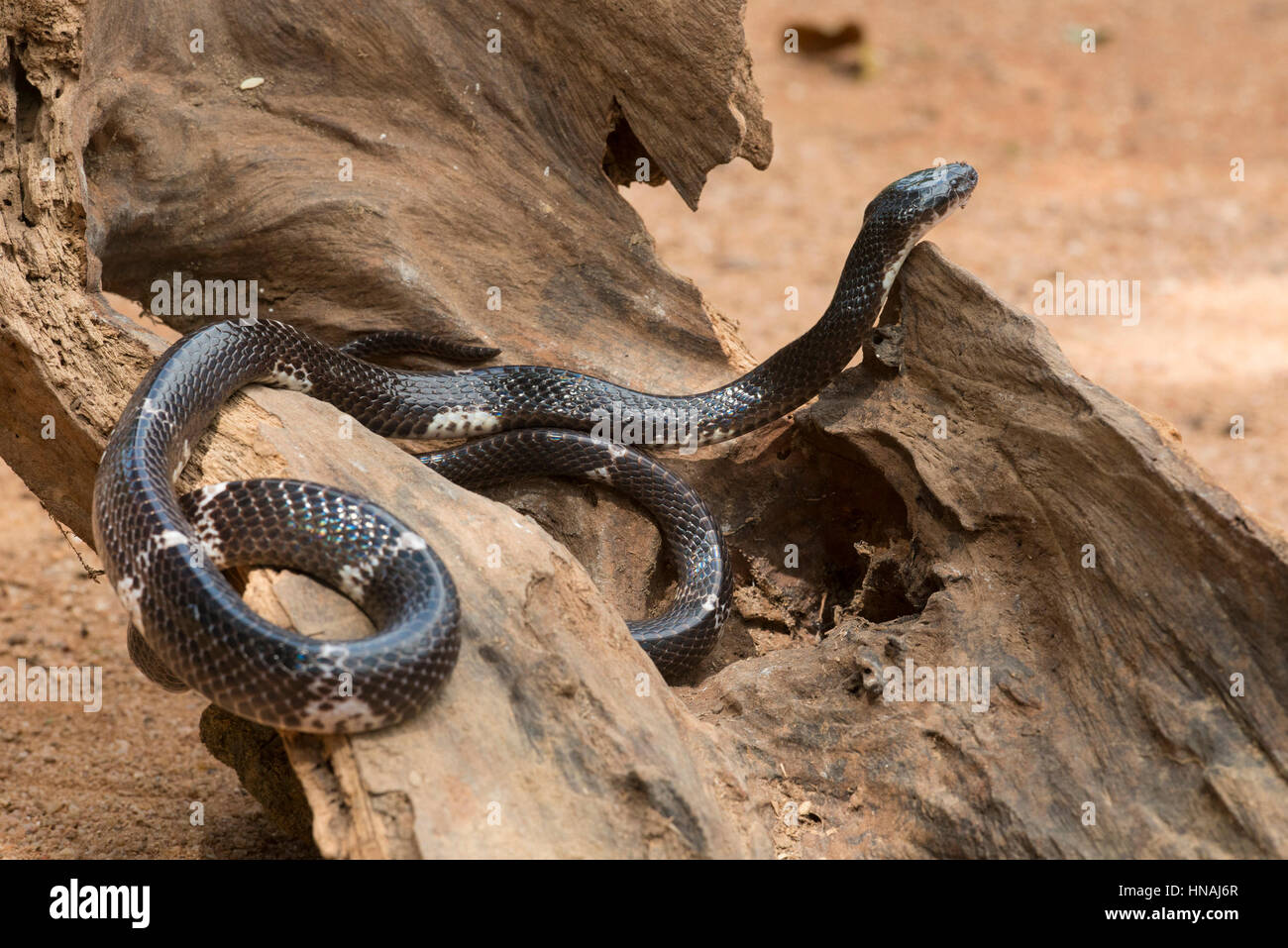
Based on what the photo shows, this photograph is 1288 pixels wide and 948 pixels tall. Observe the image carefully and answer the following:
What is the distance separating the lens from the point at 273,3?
7.22 metres

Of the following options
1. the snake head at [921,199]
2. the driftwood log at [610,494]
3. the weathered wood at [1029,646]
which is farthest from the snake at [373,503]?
the weathered wood at [1029,646]

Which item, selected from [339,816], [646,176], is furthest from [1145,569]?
[646,176]

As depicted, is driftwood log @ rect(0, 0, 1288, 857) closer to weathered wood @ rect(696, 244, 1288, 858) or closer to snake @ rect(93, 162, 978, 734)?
weathered wood @ rect(696, 244, 1288, 858)

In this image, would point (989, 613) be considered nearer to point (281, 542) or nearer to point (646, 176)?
point (281, 542)

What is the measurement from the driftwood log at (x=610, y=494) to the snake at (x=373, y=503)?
0.20 meters

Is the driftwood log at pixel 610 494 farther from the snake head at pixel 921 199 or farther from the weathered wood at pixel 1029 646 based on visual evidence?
the snake head at pixel 921 199

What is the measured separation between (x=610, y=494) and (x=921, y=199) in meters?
2.78

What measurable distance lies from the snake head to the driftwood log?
393mm

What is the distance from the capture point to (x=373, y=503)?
523cm

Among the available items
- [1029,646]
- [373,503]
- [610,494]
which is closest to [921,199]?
[610,494]

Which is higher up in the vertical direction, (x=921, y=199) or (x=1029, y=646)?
(x=921, y=199)

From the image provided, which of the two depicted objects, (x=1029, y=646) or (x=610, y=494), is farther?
(x=610, y=494)

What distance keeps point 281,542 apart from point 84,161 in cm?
340

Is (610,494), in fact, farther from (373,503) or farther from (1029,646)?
(1029,646)
